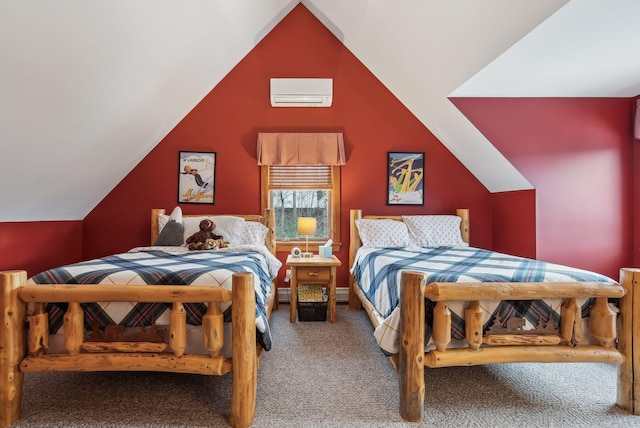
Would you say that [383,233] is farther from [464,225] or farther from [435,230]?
[464,225]

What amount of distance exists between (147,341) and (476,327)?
1570mm

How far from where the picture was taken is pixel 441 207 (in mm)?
3760

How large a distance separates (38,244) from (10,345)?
196 centimetres

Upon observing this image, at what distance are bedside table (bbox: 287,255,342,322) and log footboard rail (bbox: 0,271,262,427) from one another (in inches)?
56.6

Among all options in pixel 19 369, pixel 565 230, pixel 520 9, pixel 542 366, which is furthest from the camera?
pixel 565 230

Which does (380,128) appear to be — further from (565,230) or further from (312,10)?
(565,230)

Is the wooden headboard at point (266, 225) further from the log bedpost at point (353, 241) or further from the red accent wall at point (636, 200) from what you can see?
the red accent wall at point (636, 200)

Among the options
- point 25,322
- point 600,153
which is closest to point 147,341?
point 25,322

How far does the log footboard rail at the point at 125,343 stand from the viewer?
1.49m

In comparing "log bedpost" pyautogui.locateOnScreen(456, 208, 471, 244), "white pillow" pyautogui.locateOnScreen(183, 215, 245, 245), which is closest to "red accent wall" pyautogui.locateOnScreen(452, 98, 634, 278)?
"log bedpost" pyautogui.locateOnScreen(456, 208, 471, 244)

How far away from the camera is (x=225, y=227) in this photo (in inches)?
123

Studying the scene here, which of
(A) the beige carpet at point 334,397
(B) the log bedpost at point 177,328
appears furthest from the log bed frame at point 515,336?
(B) the log bedpost at point 177,328

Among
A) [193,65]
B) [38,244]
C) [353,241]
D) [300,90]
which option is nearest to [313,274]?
[353,241]

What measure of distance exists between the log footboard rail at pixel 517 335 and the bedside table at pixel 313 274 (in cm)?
144
